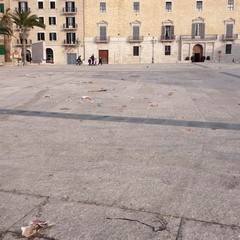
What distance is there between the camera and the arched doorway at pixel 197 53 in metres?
56.5

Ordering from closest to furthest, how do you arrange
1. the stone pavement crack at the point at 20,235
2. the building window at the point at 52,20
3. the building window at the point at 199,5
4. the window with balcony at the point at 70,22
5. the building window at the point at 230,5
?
the stone pavement crack at the point at 20,235
the building window at the point at 230,5
the building window at the point at 199,5
the window with balcony at the point at 70,22
the building window at the point at 52,20

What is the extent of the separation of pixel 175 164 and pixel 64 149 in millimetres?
1730

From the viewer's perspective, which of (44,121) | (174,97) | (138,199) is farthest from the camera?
(174,97)

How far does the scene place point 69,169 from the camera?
4223mm

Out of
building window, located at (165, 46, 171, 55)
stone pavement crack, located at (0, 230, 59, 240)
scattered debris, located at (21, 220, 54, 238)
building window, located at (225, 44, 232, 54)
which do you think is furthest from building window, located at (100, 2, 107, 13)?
stone pavement crack, located at (0, 230, 59, 240)

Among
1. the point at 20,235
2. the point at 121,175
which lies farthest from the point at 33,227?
the point at 121,175

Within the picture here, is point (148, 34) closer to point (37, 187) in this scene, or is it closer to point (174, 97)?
point (174, 97)

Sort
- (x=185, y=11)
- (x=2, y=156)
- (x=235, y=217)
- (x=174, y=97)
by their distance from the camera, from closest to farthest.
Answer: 1. (x=235, y=217)
2. (x=2, y=156)
3. (x=174, y=97)
4. (x=185, y=11)

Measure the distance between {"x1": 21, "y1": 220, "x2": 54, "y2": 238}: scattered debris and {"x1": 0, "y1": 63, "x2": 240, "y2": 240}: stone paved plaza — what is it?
0.05m

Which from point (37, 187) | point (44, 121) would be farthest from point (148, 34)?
point (37, 187)

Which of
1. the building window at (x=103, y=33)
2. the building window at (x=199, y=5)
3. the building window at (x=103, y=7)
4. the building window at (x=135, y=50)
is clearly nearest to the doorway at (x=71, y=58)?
the building window at (x=103, y=33)

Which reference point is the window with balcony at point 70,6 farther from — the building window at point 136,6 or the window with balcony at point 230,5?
the window with balcony at point 230,5

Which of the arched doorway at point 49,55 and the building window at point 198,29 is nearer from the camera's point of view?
the building window at point 198,29

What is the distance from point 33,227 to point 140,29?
5607 centimetres
